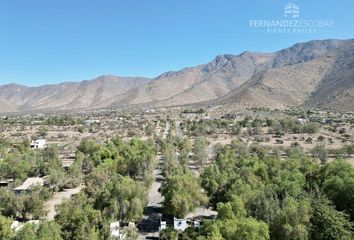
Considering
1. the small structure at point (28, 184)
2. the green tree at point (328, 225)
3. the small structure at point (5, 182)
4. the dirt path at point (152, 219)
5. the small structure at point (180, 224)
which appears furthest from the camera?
the small structure at point (5, 182)

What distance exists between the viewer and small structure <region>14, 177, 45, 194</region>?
125 ft

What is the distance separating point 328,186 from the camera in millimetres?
32188

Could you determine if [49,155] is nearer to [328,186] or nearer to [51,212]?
[51,212]

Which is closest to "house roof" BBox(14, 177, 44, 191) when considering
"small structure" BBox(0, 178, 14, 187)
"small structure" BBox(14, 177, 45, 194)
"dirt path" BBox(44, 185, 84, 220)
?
"small structure" BBox(14, 177, 45, 194)

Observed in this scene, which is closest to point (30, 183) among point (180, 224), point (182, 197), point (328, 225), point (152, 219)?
point (152, 219)

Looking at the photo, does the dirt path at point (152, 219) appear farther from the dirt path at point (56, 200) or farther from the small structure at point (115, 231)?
the dirt path at point (56, 200)

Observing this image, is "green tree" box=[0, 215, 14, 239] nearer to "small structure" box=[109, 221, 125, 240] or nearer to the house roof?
"small structure" box=[109, 221, 125, 240]

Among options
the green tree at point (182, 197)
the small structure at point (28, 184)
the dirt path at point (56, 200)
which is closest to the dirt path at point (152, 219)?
the green tree at point (182, 197)

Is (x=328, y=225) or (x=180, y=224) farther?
(x=180, y=224)

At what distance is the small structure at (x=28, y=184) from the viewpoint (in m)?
38.2

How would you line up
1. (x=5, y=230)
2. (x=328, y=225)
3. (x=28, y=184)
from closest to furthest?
(x=5, y=230) < (x=328, y=225) < (x=28, y=184)

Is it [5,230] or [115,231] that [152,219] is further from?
[5,230]

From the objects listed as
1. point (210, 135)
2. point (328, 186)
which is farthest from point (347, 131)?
point (328, 186)

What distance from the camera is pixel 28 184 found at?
40656mm
